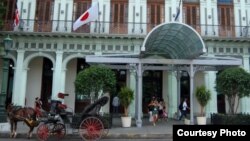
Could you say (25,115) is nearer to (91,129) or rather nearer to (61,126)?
(61,126)

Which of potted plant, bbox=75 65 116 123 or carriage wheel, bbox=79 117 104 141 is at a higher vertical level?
potted plant, bbox=75 65 116 123

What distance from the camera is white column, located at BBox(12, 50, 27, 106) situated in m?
22.6

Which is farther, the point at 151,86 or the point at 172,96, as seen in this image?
the point at 151,86

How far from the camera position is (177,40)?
18.6 m

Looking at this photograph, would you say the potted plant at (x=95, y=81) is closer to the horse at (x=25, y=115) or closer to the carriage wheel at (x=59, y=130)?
the horse at (x=25, y=115)

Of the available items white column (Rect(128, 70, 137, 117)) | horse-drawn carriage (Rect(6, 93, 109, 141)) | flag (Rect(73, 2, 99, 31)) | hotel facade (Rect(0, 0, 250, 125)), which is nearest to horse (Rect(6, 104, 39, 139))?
horse-drawn carriage (Rect(6, 93, 109, 141))

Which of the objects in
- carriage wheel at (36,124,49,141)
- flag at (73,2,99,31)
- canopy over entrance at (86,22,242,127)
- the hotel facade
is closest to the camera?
carriage wheel at (36,124,49,141)

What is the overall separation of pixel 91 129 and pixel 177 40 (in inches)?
345

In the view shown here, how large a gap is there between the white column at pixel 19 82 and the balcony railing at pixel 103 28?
2009 millimetres

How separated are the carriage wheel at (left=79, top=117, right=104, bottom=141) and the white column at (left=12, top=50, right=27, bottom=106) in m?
11.9

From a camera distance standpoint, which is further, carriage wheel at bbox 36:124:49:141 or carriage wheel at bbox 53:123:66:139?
carriage wheel at bbox 53:123:66:139

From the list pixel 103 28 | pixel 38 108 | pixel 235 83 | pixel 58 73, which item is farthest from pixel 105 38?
pixel 38 108

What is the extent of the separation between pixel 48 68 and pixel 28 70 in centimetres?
179

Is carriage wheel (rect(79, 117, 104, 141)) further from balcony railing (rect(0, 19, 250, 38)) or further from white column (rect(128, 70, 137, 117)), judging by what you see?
balcony railing (rect(0, 19, 250, 38))
